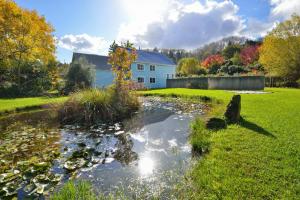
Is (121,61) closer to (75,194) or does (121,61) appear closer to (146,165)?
(146,165)

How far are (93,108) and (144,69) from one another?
76.7 feet

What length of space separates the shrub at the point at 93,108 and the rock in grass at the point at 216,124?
4296mm

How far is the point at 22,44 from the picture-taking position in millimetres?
21875

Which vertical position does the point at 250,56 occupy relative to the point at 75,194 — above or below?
above

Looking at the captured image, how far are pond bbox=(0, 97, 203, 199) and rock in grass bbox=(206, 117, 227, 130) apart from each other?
2.61 ft

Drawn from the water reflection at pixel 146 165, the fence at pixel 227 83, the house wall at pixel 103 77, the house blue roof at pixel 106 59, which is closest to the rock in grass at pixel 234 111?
Result: the water reflection at pixel 146 165

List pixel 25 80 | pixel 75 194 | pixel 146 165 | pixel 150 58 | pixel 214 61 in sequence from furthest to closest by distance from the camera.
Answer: pixel 214 61 → pixel 150 58 → pixel 25 80 → pixel 146 165 → pixel 75 194

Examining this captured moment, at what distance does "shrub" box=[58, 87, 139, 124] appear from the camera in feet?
30.3

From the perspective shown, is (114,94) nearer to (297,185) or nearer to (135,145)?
(135,145)

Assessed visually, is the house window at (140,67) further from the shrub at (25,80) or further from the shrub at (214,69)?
the shrub at (214,69)

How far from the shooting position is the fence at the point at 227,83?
71.5 feet

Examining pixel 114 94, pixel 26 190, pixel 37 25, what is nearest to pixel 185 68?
pixel 37 25

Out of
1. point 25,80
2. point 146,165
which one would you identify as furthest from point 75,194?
point 25,80

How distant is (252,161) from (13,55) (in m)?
25.1
